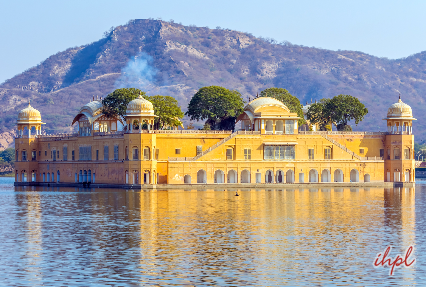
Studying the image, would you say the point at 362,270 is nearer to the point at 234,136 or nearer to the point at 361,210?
the point at 361,210

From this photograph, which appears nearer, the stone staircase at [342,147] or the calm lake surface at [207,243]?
the calm lake surface at [207,243]

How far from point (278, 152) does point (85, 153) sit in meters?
25.4

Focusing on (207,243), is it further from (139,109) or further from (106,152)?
(106,152)

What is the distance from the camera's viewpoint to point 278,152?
94125 mm

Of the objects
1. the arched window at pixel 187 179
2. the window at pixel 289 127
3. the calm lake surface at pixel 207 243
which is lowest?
the calm lake surface at pixel 207 243

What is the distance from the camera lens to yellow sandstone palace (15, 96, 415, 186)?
298 ft

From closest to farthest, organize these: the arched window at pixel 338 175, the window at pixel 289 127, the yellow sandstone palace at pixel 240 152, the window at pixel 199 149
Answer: the yellow sandstone palace at pixel 240 152 → the window at pixel 199 149 → the window at pixel 289 127 → the arched window at pixel 338 175

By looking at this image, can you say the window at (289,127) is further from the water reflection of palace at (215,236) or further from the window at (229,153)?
the water reflection of palace at (215,236)

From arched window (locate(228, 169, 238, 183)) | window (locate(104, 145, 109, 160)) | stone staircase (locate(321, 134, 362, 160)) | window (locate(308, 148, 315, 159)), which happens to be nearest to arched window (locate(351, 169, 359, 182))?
stone staircase (locate(321, 134, 362, 160))

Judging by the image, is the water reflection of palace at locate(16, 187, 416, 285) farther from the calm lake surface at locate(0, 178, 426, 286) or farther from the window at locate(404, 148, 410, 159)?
the window at locate(404, 148, 410, 159)

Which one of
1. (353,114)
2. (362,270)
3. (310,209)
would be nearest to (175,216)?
(310,209)

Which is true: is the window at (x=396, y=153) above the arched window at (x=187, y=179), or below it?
above

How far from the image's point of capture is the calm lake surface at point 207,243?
28422 mm

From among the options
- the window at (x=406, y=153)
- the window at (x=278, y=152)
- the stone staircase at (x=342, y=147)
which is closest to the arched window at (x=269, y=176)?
the window at (x=278, y=152)
